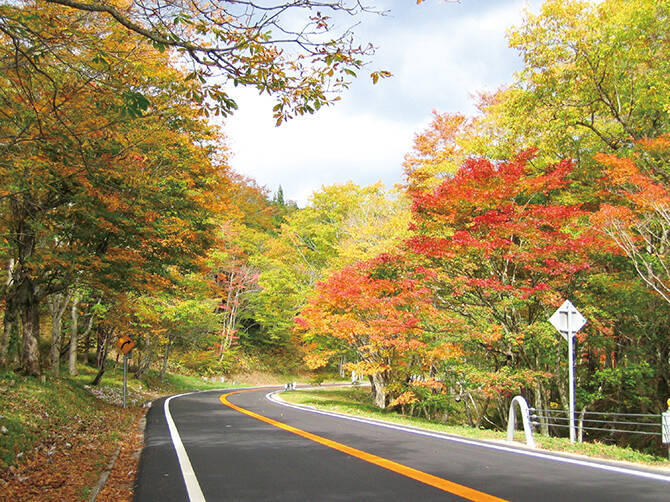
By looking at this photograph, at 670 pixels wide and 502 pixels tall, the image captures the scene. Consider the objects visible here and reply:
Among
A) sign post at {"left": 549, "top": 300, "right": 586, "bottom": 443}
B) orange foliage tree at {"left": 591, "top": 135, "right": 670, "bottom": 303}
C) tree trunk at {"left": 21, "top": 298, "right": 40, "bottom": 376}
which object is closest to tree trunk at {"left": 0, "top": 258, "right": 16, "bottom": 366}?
tree trunk at {"left": 21, "top": 298, "right": 40, "bottom": 376}

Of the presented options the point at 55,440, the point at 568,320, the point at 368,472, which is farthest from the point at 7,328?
the point at 568,320

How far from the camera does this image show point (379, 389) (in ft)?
61.7

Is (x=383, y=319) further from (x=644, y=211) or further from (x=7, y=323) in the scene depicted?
(x=7, y=323)

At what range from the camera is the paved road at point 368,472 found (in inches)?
169

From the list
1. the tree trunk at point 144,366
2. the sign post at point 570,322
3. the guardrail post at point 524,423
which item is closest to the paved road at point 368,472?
the guardrail post at point 524,423

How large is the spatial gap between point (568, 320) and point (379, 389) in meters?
11.4

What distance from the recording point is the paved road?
429 centimetres

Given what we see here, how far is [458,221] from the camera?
551 inches

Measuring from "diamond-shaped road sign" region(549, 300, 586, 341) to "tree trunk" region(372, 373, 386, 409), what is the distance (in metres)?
10.5

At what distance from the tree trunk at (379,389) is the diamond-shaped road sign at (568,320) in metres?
10.5

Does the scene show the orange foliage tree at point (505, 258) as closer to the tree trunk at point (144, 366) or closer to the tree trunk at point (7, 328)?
the tree trunk at point (7, 328)

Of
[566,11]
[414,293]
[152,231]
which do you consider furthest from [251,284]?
[566,11]

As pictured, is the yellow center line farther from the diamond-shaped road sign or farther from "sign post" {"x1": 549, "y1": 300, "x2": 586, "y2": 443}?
the diamond-shaped road sign

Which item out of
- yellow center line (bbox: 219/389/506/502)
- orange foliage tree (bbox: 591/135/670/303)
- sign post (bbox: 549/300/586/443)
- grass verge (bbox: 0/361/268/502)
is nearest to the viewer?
yellow center line (bbox: 219/389/506/502)
